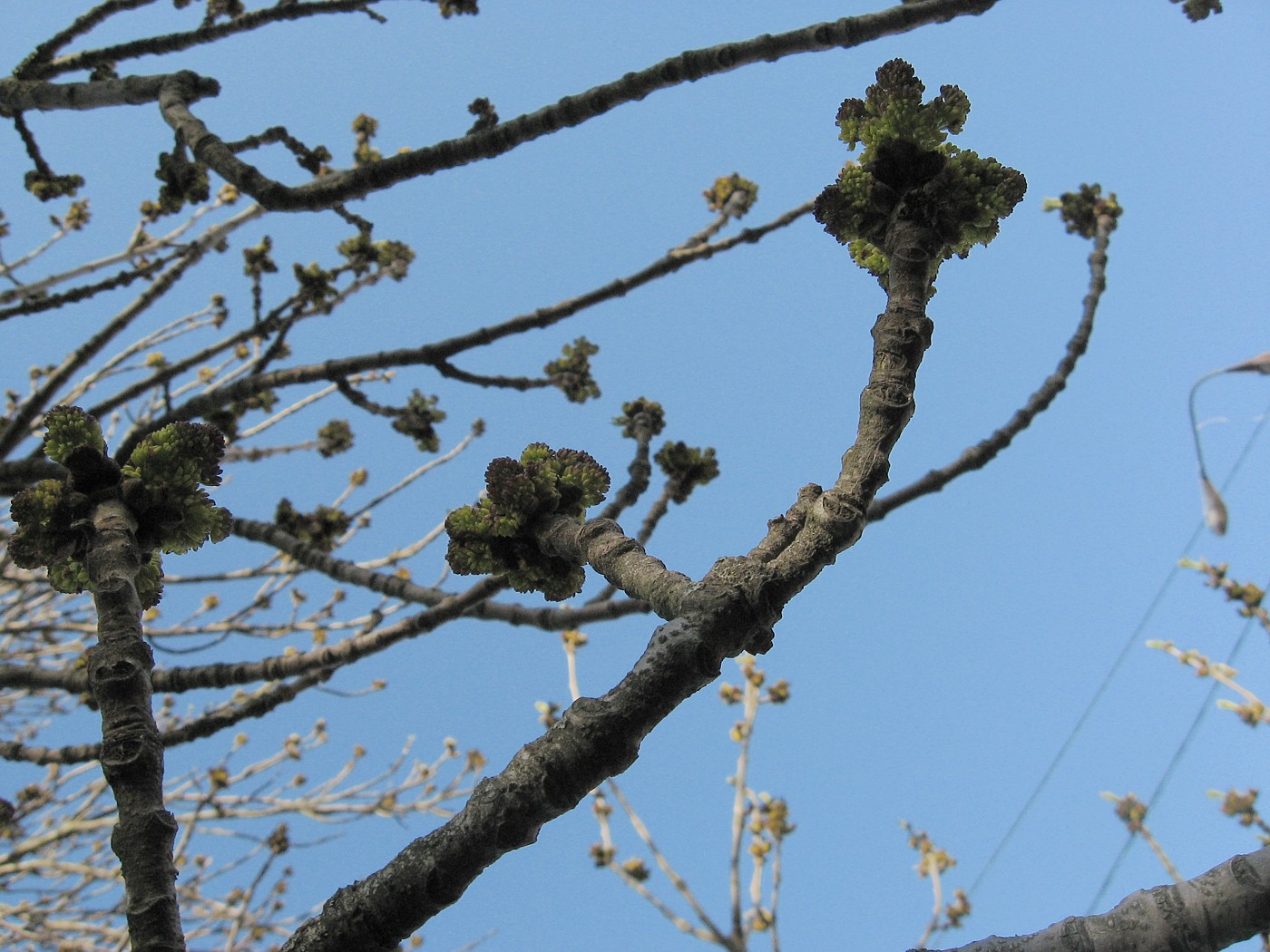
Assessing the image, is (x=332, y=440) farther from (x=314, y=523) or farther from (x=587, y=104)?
(x=587, y=104)

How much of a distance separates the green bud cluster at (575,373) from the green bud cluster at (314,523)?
1.69 m

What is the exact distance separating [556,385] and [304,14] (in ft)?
8.70

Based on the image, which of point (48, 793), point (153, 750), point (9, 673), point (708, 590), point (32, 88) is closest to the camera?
point (708, 590)

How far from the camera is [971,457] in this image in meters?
4.15

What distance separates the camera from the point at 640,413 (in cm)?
497

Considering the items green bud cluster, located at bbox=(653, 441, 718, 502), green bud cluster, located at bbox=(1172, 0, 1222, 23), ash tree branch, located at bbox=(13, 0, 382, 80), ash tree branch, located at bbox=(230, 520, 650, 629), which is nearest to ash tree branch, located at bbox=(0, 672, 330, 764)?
ash tree branch, located at bbox=(230, 520, 650, 629)

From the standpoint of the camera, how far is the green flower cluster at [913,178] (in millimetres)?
2807

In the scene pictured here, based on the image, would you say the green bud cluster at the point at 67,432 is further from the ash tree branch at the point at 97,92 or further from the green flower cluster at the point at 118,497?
the ash tree branch at the point at 97,92

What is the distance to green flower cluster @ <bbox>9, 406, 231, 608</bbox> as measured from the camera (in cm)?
266

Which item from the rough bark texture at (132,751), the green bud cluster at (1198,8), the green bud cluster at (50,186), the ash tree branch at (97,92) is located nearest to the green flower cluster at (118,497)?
the rough bark texture at (132,751)

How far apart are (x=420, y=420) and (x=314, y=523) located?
39.0 inches

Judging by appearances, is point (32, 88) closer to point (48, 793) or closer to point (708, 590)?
point (708, 590)

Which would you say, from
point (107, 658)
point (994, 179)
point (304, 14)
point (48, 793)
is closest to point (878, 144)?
point (994, 179)

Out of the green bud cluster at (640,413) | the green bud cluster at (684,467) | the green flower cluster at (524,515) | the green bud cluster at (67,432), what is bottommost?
the green flower cluster at (524,515)
